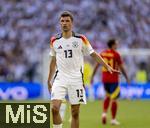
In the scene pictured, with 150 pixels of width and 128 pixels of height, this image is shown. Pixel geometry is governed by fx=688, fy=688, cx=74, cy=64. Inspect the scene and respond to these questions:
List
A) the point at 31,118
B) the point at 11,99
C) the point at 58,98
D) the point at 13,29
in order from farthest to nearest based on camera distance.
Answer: the point at 13,29 → the point at 11,99 → the point at 58,98 → the point at 31,118

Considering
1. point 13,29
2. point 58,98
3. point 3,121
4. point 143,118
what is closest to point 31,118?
point 3,121

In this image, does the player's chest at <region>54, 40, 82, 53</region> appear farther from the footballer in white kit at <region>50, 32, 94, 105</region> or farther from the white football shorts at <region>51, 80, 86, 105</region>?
the white football shorts at <region>51, 80, 86, 105</region>

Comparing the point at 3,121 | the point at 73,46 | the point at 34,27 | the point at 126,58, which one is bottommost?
the point at 3,121

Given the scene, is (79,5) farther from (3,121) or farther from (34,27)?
(3,121)

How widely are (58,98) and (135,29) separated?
22.0m

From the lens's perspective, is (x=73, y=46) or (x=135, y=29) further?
(x=135, y=29)

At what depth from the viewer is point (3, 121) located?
1069 cm

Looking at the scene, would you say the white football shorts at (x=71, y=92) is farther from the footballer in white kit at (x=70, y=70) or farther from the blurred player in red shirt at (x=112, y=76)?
the blurred player in red shirt at (x=112, y=76)

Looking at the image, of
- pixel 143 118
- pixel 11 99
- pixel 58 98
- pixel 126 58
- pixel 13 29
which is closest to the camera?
pixel 58 98

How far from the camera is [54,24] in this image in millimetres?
33250

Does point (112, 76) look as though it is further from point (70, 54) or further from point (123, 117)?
point (70, 54)

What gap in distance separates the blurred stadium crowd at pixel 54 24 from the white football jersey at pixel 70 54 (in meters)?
20.4

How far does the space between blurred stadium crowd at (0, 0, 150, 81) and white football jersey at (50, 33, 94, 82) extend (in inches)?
802

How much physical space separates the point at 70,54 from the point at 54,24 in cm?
2122
